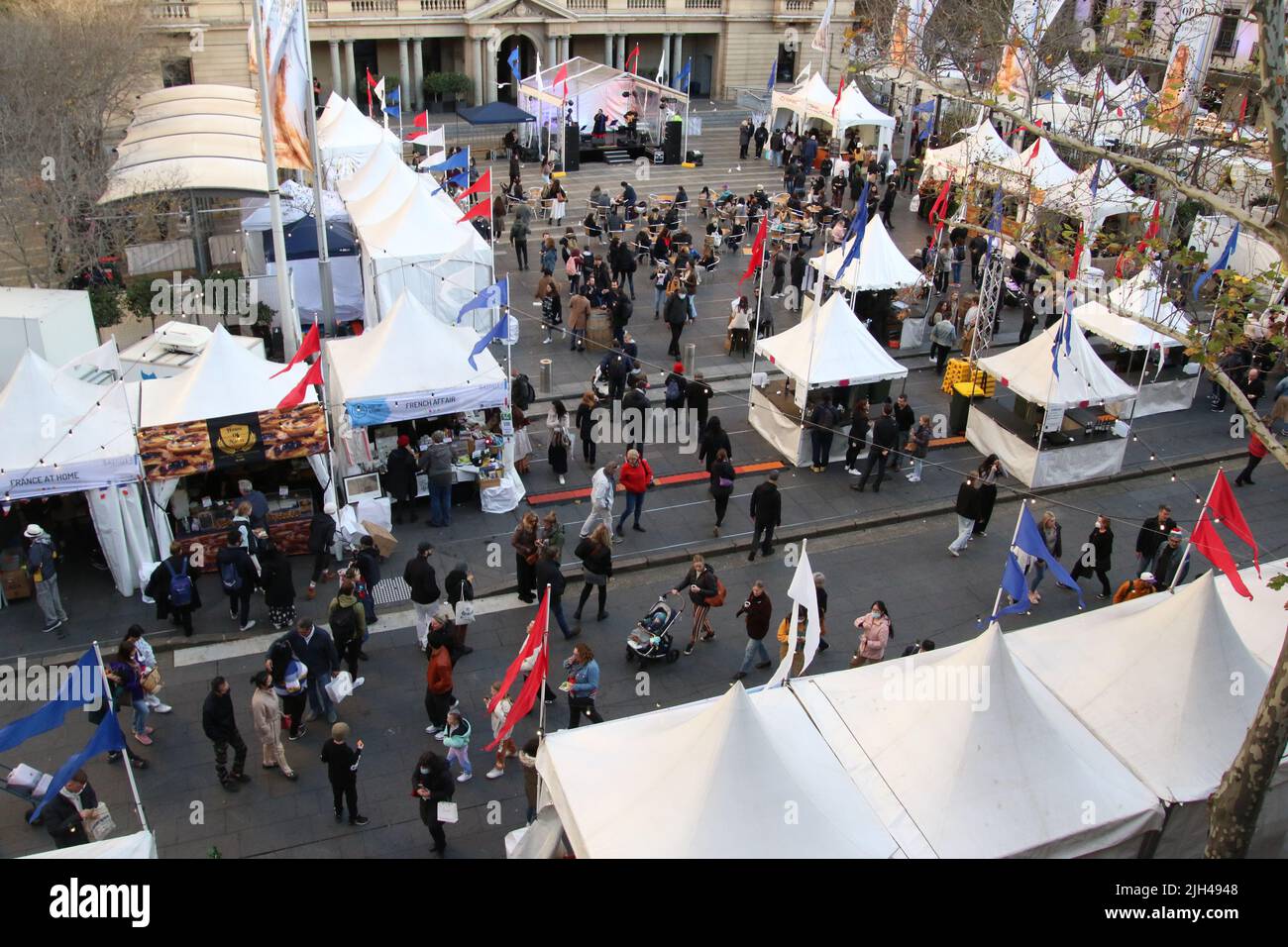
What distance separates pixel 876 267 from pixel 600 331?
18.2ft

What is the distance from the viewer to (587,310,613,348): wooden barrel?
20797mm

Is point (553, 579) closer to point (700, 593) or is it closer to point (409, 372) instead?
point (700, 593)

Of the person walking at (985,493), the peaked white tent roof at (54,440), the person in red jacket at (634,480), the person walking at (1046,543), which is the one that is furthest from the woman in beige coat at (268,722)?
the person walking at (985,493)

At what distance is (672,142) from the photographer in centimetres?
3412

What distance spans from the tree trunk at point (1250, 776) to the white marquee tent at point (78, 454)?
38.3ft

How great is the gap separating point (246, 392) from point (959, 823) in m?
10.2

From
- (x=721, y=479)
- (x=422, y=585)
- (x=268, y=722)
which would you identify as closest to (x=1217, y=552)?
(x=721, y=479)

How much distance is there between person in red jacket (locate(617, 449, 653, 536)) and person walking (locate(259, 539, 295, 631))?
14.6 feet

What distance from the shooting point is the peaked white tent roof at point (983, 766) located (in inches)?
326

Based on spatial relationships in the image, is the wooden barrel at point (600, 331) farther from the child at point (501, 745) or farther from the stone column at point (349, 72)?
the stone column at point (349, 72)

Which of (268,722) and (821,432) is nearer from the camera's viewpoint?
(268,722)

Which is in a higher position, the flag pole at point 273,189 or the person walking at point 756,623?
the flag pole at point 273,189
